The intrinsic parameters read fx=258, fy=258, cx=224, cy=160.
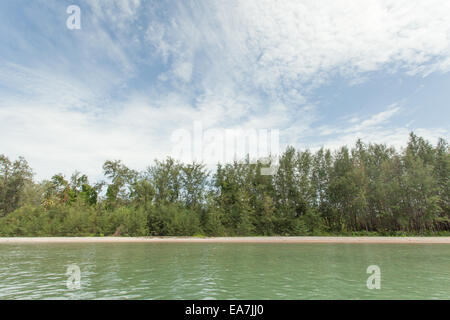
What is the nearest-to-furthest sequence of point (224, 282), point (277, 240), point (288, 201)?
point (224, 282) → point (277, 240) → point (288, 201)

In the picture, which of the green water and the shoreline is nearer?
the green water

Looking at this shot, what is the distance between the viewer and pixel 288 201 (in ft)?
127

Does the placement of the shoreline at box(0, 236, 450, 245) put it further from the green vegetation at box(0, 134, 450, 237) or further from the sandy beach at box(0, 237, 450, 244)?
the green vegetation at box(0, 134, 450, 237)

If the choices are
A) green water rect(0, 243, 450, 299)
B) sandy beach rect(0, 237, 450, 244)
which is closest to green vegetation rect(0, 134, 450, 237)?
sandy beach rect(0, 237, 450, 244)

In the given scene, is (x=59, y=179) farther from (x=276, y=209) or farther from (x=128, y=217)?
(x=276, y=209)

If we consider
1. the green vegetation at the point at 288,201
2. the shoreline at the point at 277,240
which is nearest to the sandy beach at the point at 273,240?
the shoreline at the point at 277,240

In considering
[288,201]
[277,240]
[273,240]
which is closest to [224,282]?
[273,240]

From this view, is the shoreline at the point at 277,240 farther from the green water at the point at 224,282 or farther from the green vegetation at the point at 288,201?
the green water at the point at 224,282

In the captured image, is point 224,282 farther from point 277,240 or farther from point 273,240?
point 277,240

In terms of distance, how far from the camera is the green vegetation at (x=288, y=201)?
33.6 meters

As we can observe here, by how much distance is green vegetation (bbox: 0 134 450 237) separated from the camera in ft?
110

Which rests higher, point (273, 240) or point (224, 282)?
point (224, 282)

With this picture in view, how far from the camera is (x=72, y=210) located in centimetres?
3719
